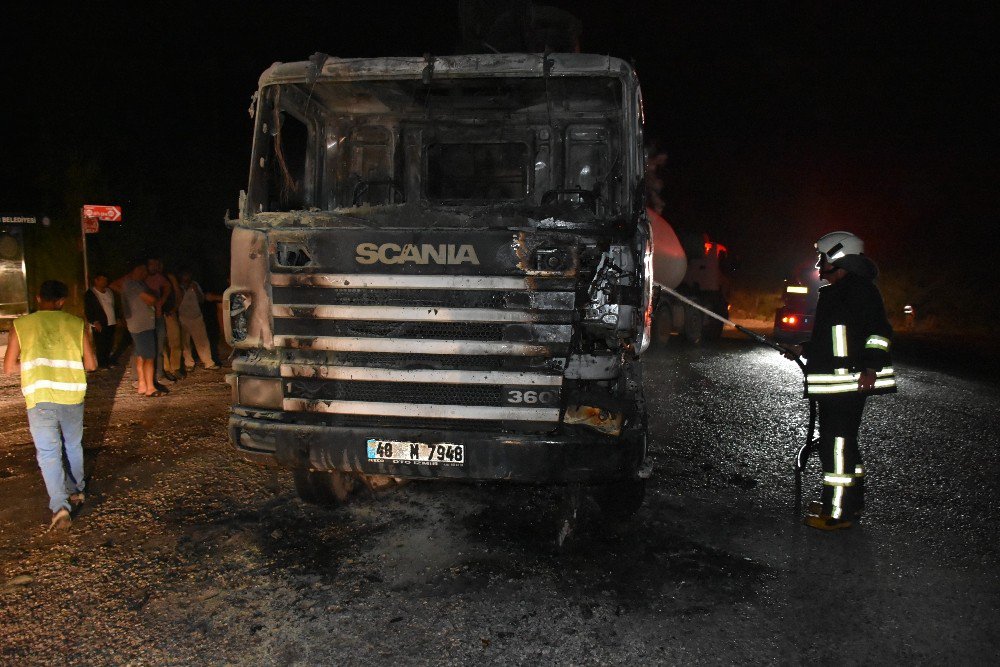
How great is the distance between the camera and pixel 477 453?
12.5 ft

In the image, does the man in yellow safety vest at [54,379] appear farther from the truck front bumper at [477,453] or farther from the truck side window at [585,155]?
the truck side window at [585,155]

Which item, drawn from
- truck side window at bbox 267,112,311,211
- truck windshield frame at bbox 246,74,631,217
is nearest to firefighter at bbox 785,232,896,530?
truck windshield frame at bbox 246,74,631,217

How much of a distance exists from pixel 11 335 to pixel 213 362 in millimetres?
6168

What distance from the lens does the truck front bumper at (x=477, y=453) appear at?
3762 mm

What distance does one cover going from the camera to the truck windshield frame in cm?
459

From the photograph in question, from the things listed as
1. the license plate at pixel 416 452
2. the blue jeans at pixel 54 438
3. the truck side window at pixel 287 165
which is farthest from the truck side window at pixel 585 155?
the blue jeans at pixel 54 438

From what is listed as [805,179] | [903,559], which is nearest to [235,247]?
[903,559]

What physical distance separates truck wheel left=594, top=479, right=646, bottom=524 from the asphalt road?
0.12 meters

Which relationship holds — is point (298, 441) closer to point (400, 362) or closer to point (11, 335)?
point (400, 362)

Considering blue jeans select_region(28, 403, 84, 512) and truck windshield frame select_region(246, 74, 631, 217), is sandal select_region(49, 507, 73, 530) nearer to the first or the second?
blue jeans select_region(28, 403, 84, 512)

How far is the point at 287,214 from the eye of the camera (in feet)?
13.2

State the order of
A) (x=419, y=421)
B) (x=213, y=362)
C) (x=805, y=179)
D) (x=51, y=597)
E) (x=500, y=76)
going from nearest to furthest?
(x=51, y=597), (x=419, y=421), (x=500, y=76), (x=213, y=362), (x=805, y=179)

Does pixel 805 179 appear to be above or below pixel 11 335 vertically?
above

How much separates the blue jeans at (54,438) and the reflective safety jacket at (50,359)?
2.4 inches
